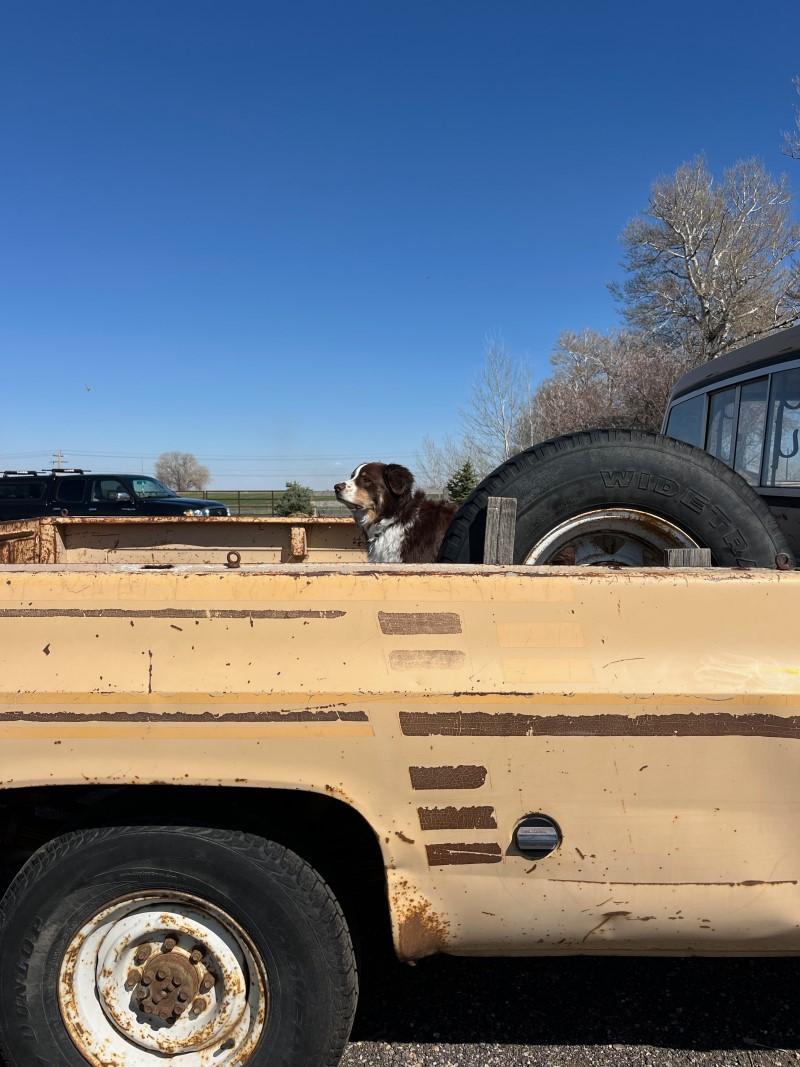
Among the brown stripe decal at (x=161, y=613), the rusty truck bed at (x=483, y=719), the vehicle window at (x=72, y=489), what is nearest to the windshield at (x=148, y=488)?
the vehicle window at (x=72, y=489)

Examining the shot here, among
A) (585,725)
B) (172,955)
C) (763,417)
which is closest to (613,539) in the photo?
(585,725)

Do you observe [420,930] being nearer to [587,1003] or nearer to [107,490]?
[587,1003]

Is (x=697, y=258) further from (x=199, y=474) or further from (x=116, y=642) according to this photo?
(x=199, y=474)

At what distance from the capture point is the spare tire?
222 cm

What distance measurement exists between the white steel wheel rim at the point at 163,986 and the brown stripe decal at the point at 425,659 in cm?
82

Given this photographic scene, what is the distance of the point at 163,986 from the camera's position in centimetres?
188

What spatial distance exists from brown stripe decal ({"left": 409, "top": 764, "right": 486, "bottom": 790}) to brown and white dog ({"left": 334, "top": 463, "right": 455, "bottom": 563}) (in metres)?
3.29

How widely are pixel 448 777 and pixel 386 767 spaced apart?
0.15 m

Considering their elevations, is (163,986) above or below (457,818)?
→ below

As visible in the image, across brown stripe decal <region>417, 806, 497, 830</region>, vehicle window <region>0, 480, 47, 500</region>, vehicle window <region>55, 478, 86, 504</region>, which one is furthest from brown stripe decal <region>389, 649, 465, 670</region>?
vehicle window <region>0, 480, 47, 500</region>

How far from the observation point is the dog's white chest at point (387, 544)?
5055 mm

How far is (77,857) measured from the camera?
185cm

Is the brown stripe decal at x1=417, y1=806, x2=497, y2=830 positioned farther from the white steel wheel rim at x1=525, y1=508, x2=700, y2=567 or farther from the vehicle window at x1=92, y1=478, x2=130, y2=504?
the vehicle window at x1=92, y1=478, x2=130, y2=504

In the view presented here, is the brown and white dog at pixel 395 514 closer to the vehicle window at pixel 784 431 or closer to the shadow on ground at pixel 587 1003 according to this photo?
the vehicle window at pixel 784 431
